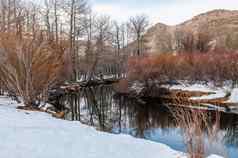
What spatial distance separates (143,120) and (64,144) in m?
7.32

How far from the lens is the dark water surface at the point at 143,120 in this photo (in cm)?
945

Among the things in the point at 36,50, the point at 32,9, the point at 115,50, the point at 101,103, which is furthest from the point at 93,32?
the point at 36,50

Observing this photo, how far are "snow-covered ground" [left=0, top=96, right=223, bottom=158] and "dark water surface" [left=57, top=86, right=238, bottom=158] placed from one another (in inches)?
54.9

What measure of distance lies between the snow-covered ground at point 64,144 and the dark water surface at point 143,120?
1.39 meters

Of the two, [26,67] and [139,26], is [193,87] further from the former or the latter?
[139,26]

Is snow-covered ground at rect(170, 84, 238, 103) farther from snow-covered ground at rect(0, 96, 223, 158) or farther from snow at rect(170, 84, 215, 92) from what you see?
snow-covered ground at rect(0, 96, 223, 158)

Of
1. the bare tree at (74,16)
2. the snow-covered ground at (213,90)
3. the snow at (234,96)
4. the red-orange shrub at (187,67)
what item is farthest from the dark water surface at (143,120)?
the bare tree at (74,16)

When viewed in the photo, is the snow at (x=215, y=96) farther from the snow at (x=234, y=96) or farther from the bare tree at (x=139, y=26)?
the bare tree at (x=139, y=26)

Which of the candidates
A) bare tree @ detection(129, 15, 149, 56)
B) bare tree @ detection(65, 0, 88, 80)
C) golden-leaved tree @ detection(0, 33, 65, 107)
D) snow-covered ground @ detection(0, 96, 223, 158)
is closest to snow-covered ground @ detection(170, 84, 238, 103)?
golden-leaved tree @ detection(0, 33, 65, 107)

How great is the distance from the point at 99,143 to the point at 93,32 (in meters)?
31.8

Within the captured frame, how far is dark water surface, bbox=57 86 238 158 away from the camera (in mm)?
9445

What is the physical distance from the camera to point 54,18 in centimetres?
Answer: 3091

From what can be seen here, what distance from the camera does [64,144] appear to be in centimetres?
582

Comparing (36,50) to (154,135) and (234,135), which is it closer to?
(154,135)
